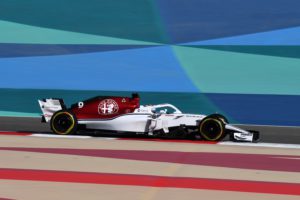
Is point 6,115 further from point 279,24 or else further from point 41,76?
point 279,24

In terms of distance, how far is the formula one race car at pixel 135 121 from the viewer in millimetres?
14039

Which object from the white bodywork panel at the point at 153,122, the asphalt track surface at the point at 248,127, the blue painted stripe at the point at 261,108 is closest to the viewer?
the white bodywork panel at the point at 153,122

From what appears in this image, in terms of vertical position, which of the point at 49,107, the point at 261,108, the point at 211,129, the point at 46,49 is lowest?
the point at 211,129

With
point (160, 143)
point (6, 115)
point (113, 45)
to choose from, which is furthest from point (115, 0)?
point (160, 143)

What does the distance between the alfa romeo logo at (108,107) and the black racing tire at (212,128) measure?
2027 millimetres

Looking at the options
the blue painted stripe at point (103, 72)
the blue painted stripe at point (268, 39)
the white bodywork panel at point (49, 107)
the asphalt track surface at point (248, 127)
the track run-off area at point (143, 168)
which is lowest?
the track run-off area at point (143, 168)

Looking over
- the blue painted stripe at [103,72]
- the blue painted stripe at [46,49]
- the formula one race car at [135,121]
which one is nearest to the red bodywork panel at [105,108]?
the formula one race car at [135,121]

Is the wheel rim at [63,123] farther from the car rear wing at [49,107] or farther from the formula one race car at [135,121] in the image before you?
the car rear wing at [49,107]

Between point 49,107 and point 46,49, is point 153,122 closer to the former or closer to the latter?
point 49,107

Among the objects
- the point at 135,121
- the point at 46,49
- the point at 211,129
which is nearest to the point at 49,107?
the point at 135,121

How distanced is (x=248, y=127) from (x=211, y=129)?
169 inches

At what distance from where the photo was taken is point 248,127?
711 inches

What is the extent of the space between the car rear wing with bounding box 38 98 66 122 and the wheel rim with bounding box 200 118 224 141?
342 cm

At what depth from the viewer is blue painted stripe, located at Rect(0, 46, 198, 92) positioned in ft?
64.7
